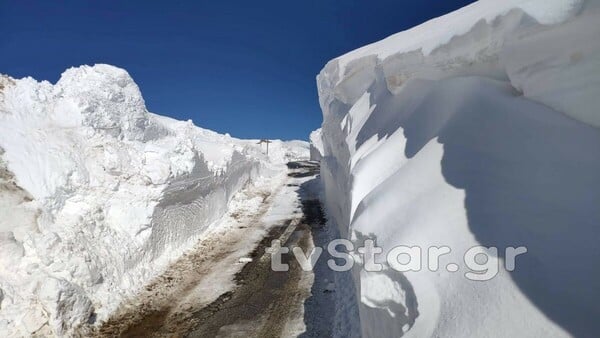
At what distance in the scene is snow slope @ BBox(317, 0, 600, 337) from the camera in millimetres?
2244

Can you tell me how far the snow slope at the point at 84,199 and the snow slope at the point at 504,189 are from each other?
237 inches

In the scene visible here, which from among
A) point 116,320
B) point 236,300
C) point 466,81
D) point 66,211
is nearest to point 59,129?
point 66,211

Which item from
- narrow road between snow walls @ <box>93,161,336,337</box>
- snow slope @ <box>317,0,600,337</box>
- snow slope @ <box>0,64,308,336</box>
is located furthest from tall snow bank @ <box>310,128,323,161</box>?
snow slope @ <box>317,0,600,337</box>

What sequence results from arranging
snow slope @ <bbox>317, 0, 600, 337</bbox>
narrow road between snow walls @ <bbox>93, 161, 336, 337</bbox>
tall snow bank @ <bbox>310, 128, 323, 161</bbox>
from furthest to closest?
tall snow bank @ <bbox>310, 128, 323, 161</bbox>
narrow road between snow walls @ <bbox>93, 161, 336, 337</bbox>
snow slope @ <bbox>317, 0, 600, 337</bbox>

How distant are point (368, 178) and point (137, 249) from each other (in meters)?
6.61

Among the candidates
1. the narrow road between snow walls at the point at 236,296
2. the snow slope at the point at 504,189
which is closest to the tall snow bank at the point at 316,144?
the narrow road between snow walls at the point at 236,296

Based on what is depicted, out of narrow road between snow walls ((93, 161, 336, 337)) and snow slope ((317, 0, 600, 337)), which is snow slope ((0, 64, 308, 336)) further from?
snow slope ((317, 0, 600, 337))

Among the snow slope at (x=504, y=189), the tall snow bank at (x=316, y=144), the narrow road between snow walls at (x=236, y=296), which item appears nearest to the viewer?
the snow slope at (x=504, y=189)

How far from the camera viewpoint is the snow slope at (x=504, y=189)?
224cm

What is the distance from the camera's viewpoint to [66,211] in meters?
8.32

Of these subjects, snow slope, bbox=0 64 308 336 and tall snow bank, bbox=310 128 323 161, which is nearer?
snow slope, bbox=0 64 308 336

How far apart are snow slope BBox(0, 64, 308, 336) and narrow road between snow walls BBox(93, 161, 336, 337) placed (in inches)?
25.7

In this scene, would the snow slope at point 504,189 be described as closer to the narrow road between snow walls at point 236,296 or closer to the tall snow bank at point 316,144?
the narrow road between snow walls at point 236,296

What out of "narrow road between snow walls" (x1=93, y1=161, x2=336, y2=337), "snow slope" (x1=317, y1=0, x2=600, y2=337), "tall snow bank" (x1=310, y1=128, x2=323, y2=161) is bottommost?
"narrow road between snow walls" (x1=93, y1=161, x2=336, y2=337)
